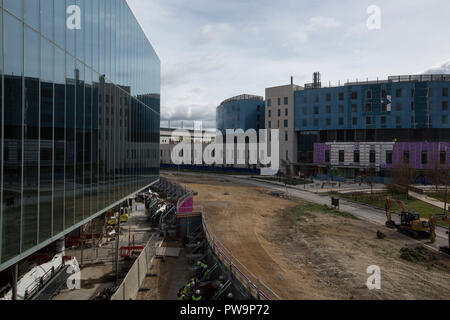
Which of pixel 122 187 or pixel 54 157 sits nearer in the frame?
pixel 54 157

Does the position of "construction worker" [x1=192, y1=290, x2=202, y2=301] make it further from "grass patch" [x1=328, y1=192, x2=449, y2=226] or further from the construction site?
"grass patch" [x1=328, y1=192, x2=449, y2=226]

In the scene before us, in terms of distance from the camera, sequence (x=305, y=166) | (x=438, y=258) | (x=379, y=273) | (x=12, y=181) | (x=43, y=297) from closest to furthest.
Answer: (x=12, y=181)
(x=43, y=297)
(x=379, y=273)
(x=438, y=258)
(x=305, y=166)

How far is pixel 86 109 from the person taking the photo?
574 inches

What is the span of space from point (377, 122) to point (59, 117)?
63672 millimetres

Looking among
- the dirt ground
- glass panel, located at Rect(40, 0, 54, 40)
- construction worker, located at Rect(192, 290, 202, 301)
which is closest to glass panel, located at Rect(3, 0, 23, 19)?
glass panel, located at Rect(40, 0, 54, 40)

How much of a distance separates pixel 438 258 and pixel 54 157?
24.2m

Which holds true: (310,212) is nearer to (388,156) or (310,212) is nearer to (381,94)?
(388,156)

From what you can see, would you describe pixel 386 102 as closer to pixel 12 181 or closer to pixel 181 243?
pixel 181 243

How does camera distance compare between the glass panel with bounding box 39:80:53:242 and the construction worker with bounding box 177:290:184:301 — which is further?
the construction worker with bounding box 177:290:184:301

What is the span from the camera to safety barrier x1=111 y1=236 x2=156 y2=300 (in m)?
15.1

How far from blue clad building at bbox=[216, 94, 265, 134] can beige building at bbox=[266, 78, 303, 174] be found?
35.7 ft

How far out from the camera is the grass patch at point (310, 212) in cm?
3272

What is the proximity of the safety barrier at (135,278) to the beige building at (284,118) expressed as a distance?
52825 mm
